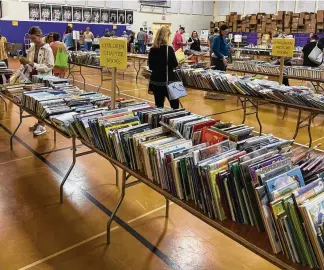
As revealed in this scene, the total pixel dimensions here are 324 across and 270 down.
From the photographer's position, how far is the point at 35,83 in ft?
14.6

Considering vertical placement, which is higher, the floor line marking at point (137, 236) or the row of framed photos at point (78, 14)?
the row of framed photos at point (78, 14)

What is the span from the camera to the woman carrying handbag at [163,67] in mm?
4707

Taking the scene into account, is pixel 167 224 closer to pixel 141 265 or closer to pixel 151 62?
pixel 141 265

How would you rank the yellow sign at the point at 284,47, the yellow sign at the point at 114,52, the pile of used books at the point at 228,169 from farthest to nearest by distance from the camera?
the yellow sign at the point at 284,47 < the yellow sign at the point at 114,52 < the pile of used books at the point at 228,169

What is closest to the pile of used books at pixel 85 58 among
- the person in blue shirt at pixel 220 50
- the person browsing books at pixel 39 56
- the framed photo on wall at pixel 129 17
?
the person in blue shirt at pixel 220 50

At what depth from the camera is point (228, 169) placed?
5.52 feet

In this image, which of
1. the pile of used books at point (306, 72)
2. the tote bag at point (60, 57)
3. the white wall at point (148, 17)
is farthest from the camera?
the white wall at point (148, 17)

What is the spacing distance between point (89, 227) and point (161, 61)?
107 inches

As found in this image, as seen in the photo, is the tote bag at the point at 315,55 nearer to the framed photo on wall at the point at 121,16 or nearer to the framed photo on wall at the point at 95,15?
the framed photo on wall at the point at 95,15

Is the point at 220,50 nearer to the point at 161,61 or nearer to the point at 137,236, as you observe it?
the point at 161,61

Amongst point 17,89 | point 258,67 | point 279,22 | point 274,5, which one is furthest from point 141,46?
point 17,89

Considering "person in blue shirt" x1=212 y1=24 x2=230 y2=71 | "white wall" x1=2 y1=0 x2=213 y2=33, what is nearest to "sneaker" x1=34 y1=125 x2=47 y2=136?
"person in blue shirt" x1=212 y1=24 x2=230 y2=71

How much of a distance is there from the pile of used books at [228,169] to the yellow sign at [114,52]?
1.63ft

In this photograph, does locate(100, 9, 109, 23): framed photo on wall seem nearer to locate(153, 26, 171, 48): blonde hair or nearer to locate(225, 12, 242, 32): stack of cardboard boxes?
locate(225, 12, 242, 32): stack of cardboard boxes
